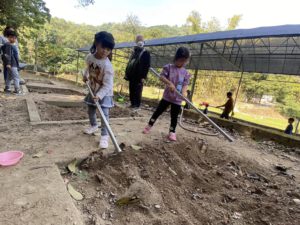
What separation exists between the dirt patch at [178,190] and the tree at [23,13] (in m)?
12.4

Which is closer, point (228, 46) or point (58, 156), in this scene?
point (58, 156)

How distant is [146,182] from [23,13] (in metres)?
14.2

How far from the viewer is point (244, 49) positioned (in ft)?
29.7

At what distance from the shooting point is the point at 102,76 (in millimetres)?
2910

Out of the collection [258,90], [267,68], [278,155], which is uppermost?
[267,68]

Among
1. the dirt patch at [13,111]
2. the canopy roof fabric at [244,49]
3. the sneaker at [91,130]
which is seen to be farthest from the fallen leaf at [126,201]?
the canopy roof fabric at [244,49]

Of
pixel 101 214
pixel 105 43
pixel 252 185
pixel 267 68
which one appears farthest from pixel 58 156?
pixel 267 68

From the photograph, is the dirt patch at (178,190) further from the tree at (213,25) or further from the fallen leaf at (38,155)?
the tree at (213,25)

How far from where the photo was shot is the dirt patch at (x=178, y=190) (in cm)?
171

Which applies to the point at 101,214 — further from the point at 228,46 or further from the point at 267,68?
the point at 267,68

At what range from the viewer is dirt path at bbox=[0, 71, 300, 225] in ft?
5.10

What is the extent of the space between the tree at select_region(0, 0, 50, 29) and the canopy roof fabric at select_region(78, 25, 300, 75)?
610cm

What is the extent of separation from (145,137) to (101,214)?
6.11 ft

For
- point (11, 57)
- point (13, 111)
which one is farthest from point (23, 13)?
point (13, 111)
